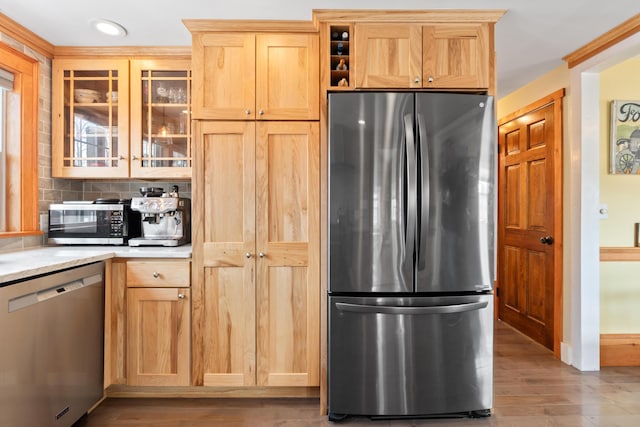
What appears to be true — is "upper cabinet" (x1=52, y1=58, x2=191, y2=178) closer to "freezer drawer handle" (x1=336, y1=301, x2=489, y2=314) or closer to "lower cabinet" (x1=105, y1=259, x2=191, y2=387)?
"lower cabinet" (x1=105, y1=259, x2=191, y2=387)

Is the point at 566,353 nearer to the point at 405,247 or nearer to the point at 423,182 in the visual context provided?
the point at 405,247

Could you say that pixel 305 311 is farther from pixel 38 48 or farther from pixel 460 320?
pixel 38 48

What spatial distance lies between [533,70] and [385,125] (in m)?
1.89

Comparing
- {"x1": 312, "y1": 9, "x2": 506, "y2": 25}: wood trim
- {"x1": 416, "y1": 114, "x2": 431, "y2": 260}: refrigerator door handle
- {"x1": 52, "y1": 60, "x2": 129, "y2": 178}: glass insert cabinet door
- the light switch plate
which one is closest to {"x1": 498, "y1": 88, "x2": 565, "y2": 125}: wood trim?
the light switch plate

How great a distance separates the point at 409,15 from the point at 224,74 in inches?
43.8

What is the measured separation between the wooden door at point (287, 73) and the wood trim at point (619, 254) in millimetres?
2419

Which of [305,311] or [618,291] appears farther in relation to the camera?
[618,291]

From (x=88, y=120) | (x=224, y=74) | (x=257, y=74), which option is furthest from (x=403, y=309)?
(x=88, y=120)

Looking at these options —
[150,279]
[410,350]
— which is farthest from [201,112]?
[410,350]

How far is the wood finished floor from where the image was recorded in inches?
79.1

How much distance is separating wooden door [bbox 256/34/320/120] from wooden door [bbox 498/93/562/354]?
6.85 feet

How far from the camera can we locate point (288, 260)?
2137 mm

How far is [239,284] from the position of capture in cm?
214

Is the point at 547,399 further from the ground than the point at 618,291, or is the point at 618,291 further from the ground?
the point at 618,291
